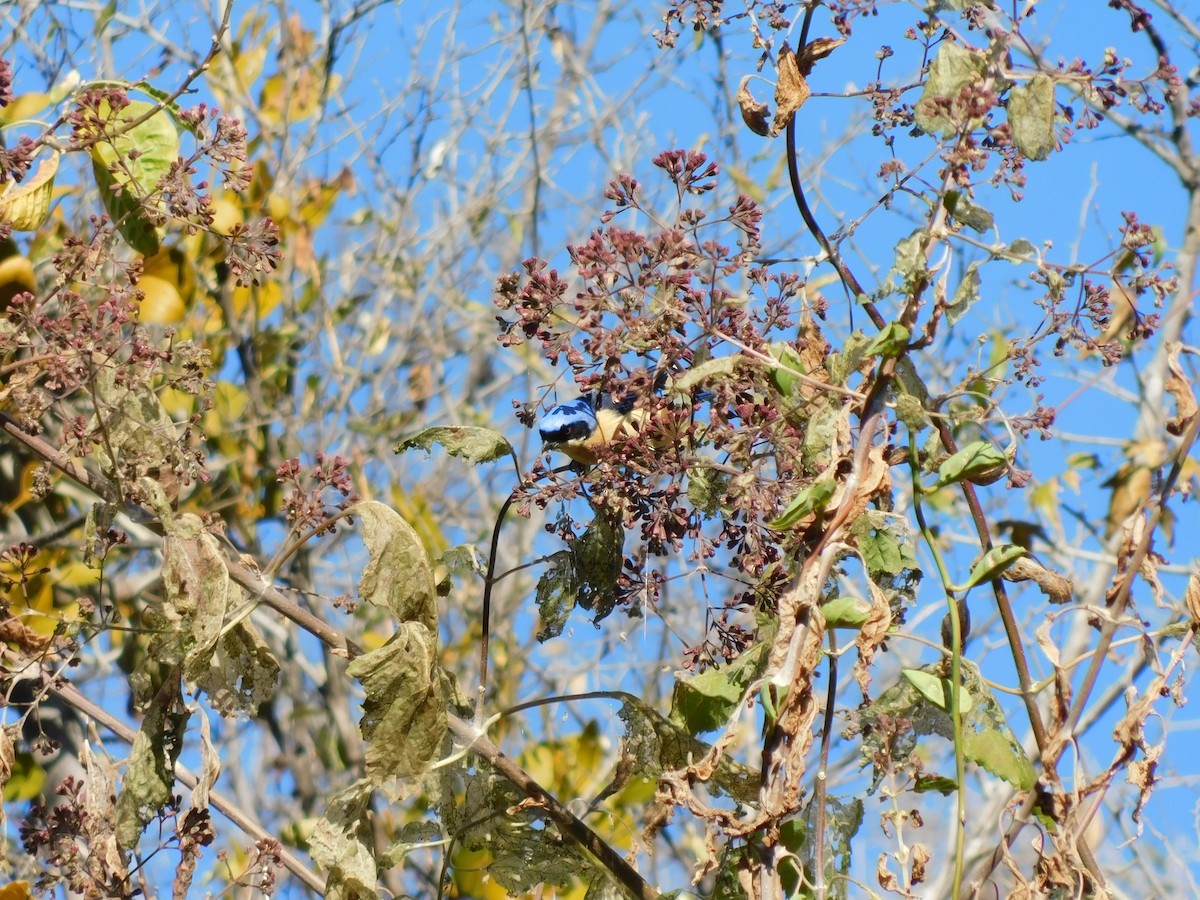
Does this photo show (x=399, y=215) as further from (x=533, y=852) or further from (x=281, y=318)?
(x=533, y=852)

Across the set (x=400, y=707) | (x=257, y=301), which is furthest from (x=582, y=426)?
(x=257, y=301)

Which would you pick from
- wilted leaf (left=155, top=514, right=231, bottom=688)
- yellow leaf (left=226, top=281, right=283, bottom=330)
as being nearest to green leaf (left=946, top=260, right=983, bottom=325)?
wilted leaf (left=155, top=514, right=231, bottom=688)

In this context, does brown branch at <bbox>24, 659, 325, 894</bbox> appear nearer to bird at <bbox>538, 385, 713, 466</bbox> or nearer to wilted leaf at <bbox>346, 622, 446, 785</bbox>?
wilted leaf at <bbox>346, 622, 446, 785</bbox>

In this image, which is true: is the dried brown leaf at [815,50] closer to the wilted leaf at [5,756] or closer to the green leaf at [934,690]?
the green leaf at [934,690]

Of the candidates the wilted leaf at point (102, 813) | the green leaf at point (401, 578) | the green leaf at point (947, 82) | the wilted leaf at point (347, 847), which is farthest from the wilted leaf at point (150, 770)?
the green leaf at point (947, 82)

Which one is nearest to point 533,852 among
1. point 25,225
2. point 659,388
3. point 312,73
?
point 659,388

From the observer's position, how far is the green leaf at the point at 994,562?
36.6 inches

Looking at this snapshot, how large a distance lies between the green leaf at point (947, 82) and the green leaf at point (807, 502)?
11.9 inches

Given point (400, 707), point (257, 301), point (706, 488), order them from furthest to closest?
point (257, 301) < point (706, 488) < point (400, 707)

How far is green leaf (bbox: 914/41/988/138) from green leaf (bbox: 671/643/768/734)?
44 centimetres

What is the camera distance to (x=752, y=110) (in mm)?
1118

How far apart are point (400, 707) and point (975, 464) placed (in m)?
0.47

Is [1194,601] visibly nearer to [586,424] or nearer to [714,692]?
[714,692]

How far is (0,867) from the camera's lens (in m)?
1.14
